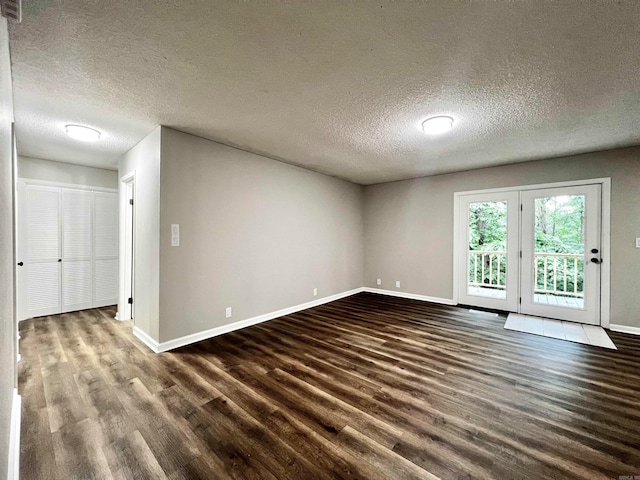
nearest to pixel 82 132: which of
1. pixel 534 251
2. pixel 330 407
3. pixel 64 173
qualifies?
pixel 64 173

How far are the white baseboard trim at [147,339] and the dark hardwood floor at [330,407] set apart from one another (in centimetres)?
8

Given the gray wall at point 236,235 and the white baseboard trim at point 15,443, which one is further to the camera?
the gray wall at point 236,235

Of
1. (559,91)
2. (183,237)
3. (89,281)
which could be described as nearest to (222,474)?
(183,237)

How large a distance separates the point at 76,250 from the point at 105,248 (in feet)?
1.26

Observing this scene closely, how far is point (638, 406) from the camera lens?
2.02 m

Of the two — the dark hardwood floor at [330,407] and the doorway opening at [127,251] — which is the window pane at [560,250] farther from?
the doorway opening at [127,251]

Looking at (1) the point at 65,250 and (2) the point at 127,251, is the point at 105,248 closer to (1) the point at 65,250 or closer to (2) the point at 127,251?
(1) the point at 65,250

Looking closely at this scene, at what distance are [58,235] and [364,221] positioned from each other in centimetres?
565

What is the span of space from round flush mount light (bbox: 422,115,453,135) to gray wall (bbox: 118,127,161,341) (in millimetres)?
2937

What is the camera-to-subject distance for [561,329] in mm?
3641

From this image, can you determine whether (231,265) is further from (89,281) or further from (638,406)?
(638,406)

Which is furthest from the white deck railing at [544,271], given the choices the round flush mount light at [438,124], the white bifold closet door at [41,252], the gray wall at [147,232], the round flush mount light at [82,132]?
the white bifold closet door at [41,252]

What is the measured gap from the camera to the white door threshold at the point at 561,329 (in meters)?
3.25

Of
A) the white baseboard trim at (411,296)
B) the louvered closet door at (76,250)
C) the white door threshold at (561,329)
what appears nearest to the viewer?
the white door threshold at (561,329)
